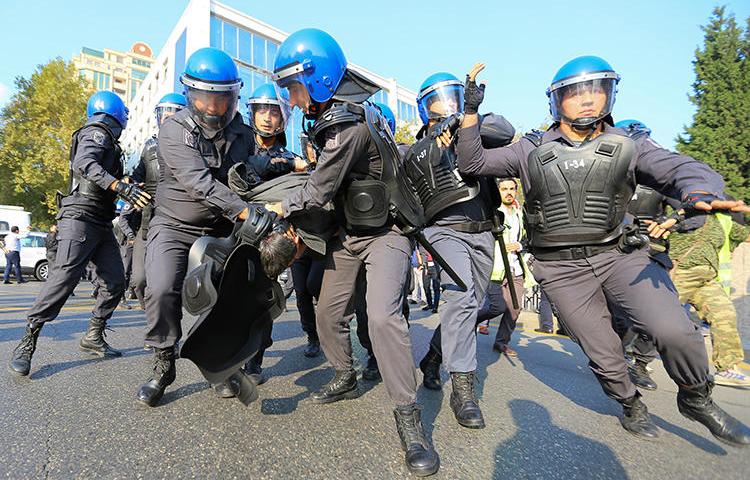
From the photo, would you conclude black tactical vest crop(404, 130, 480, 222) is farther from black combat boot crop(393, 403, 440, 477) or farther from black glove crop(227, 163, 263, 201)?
black combat boot crop(393, 403, 440, 477)

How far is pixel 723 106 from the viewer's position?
55.2 feet

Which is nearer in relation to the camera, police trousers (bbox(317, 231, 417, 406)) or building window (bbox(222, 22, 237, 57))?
police trousers (bbox(317, 231, 417, 406))

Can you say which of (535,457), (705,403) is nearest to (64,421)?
(535,457)

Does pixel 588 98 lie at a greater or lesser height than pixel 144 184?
greater

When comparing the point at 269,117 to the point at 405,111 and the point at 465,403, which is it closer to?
the point at 465,403

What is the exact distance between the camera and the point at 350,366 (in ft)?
9.09

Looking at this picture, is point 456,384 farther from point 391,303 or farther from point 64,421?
point 64,421

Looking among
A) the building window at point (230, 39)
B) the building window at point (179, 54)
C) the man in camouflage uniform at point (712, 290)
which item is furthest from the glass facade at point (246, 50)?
the man in camouflage uniform at point (712, 290)

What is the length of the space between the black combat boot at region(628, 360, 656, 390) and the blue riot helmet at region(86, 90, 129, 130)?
4.94 m

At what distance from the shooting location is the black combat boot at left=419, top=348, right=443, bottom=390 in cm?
312

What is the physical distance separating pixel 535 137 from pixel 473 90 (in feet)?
1.70

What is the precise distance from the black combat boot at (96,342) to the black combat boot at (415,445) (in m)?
2.87

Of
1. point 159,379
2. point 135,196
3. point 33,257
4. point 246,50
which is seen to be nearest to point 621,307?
point 159,379

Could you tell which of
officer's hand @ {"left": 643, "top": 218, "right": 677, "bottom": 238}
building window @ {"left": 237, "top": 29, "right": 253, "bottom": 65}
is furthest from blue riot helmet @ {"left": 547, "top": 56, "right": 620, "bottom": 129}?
building window @ {"left": 237, "top": 29, "right": 253, "bottom": 65}
